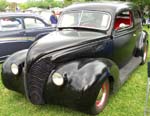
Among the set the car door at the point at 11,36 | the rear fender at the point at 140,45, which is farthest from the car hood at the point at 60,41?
the car door at the point at 11,36

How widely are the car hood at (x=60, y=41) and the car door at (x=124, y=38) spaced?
0.58 metres

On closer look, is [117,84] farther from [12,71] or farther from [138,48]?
[138,48]

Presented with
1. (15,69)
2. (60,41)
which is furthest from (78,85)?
(15,69)

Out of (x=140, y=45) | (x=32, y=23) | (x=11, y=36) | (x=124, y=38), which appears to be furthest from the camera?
(x=32, y=23)

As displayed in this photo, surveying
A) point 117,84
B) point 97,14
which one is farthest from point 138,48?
point 117,84

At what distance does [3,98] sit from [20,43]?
3.03 metres

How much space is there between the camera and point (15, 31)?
7.59 m

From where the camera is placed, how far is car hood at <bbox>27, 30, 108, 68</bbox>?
4.13 meters

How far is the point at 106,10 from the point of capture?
5.31 meters

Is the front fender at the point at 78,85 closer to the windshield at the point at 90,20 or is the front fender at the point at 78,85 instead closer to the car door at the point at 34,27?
the windshield at the point at 90,20

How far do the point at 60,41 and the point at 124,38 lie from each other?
200cm

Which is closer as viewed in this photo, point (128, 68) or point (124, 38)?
point (124, 38)

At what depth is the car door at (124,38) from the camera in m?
5.38

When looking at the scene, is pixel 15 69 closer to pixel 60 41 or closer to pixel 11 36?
pixel 60 41
